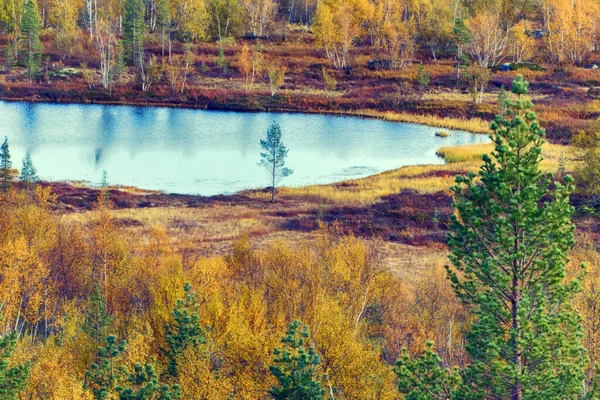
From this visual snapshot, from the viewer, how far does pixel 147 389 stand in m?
16.9

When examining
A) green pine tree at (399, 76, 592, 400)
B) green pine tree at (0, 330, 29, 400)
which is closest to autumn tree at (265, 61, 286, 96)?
green pine tree at (0, 330, 29, 400)

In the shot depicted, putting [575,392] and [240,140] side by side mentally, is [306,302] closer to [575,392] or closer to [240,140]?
[575,392]

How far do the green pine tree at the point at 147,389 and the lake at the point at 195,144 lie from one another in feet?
156

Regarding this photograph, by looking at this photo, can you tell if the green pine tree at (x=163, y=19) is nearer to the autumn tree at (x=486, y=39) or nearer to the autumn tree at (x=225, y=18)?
the autumn tree at (x=225, y=18)

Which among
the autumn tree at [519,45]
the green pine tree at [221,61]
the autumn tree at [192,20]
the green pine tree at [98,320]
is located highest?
the autumn tree at [192,20]

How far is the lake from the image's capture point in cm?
7219

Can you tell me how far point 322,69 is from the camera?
119562 mm

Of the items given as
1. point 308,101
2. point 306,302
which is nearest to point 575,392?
point 306,302

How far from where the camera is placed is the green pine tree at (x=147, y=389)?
55.6 ft

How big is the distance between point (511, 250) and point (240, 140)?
72348mm

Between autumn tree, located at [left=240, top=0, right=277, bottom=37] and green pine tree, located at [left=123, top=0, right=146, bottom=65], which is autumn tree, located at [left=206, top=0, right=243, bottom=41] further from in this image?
green pine tree, located at [left=123, top=0, right=146, bottom=65]

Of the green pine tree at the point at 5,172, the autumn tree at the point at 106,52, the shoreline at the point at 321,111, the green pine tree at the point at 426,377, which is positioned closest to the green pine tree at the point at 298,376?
the green pine tree at the point at 426,377

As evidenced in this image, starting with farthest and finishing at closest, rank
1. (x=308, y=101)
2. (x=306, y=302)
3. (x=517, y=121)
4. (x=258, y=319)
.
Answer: (x=308, y=101), (x=306, y=302), (x=258, y=319), (x=517, y=121)

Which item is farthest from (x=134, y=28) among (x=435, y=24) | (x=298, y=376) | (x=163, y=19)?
(x=298, y=376)
